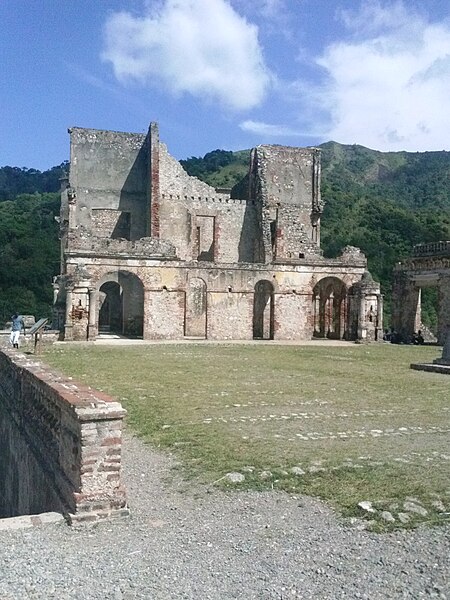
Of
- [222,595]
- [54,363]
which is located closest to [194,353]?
[54,363]

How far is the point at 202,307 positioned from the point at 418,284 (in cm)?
1133

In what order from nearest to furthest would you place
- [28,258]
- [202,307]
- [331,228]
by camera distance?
[202,307] → [28,258] → [331,228]

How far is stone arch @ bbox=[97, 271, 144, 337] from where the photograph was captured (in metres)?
31.5

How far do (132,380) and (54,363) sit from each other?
391 cm

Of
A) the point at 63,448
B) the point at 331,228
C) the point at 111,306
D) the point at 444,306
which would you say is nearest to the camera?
the point at 63,448

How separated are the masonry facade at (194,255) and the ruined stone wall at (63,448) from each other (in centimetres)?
1636

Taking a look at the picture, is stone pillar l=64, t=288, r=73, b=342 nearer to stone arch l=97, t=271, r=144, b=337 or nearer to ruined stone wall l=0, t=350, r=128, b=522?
stone arch l=97, t=271, r=144, b=337

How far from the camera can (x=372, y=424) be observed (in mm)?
8883

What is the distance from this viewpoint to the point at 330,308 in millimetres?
32594

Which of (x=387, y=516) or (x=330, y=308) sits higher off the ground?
(x=330, y=308)

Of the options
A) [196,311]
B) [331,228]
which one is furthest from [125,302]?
[331,228]

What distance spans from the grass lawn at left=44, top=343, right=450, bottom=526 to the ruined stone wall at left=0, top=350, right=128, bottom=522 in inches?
48.5

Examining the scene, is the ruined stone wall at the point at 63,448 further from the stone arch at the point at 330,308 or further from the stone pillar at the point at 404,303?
the stone pillar at the point at 404,303

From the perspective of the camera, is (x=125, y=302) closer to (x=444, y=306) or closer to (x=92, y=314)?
(x=92, y=314)
